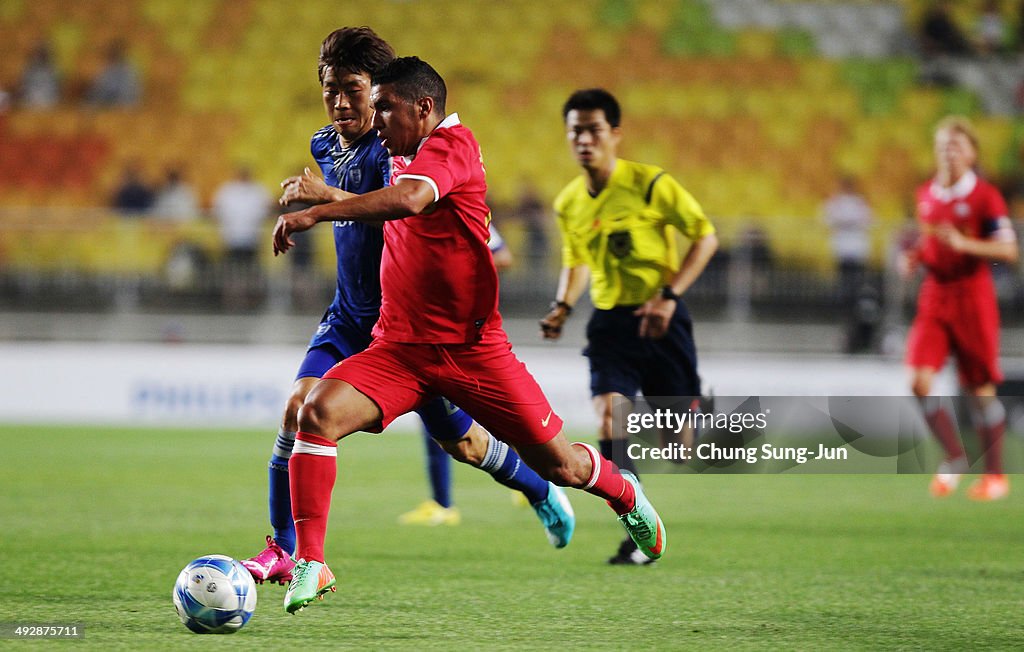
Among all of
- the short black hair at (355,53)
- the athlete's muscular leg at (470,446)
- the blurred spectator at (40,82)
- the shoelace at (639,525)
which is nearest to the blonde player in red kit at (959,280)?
the shoelace at (639,525)

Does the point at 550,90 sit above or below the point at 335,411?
above

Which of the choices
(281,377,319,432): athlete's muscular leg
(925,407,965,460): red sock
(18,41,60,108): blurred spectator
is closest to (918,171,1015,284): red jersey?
(925,407,965,460): red sock

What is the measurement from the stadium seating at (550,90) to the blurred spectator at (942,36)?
29 centimetres

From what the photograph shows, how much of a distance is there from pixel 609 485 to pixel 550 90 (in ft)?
55.7

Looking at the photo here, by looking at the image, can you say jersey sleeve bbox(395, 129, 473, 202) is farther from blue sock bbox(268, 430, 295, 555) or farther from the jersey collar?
the jersey collar

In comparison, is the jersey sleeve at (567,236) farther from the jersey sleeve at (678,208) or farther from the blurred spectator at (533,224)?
the blurred spectator at (533,224)

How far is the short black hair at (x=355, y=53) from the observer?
5535 mm

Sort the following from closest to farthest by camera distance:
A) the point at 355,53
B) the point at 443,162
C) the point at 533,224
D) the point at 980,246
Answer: the point at 443,162
the point at 355,53
the point at 980,246
the point at 533,224

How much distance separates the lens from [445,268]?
5.03 metres

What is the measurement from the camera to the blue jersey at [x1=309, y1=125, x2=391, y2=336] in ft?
18.4

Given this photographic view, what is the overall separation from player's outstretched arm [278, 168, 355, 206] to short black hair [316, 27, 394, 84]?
3.68 ft

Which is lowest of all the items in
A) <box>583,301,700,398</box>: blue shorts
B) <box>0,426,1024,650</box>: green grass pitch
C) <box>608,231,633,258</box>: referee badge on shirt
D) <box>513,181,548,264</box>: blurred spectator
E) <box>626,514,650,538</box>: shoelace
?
<box>0,426,1024,650</box>: green grass pitch

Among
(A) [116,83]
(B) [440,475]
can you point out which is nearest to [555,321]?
(B) [440,475]

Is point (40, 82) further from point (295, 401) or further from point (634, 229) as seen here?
point (295, 401)
